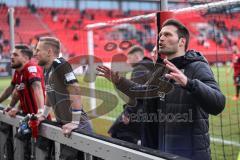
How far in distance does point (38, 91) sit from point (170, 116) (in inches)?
89.0

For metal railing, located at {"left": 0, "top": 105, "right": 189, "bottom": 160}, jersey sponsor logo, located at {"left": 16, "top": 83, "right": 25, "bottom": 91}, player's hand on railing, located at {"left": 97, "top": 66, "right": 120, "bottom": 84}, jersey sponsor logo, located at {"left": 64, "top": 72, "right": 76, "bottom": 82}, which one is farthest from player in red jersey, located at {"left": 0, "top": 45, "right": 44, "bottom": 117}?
player's hand on railing, located at {"left": 97, "top": 66, "right": 120, "bottom": 84}

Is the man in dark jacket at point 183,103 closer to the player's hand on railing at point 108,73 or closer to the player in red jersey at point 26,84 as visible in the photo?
the player's hand on railing at point 108,73

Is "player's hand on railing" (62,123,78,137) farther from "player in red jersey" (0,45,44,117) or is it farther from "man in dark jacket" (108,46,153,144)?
"man in dark jacket" (108,46,153,144)

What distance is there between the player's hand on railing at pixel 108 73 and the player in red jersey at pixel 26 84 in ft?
5.51

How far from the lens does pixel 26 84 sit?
4.86 m

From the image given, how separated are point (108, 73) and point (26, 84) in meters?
2.03

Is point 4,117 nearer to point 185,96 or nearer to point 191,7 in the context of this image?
point 191,7

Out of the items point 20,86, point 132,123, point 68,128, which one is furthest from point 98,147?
point 20,86

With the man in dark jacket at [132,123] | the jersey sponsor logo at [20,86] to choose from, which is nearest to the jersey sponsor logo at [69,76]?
the man in dark jacket at [132,123]

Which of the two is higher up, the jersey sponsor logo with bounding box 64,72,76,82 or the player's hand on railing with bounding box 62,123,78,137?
the jersey sponsor logo with bounding box 64,72,76,82

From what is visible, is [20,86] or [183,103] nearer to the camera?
[183,103]

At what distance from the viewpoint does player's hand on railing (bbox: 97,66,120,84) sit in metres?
3.04

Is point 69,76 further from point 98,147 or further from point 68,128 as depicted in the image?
point 98,147

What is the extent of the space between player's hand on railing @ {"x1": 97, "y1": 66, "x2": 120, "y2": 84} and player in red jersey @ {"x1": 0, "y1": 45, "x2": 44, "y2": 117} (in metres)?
1.68
